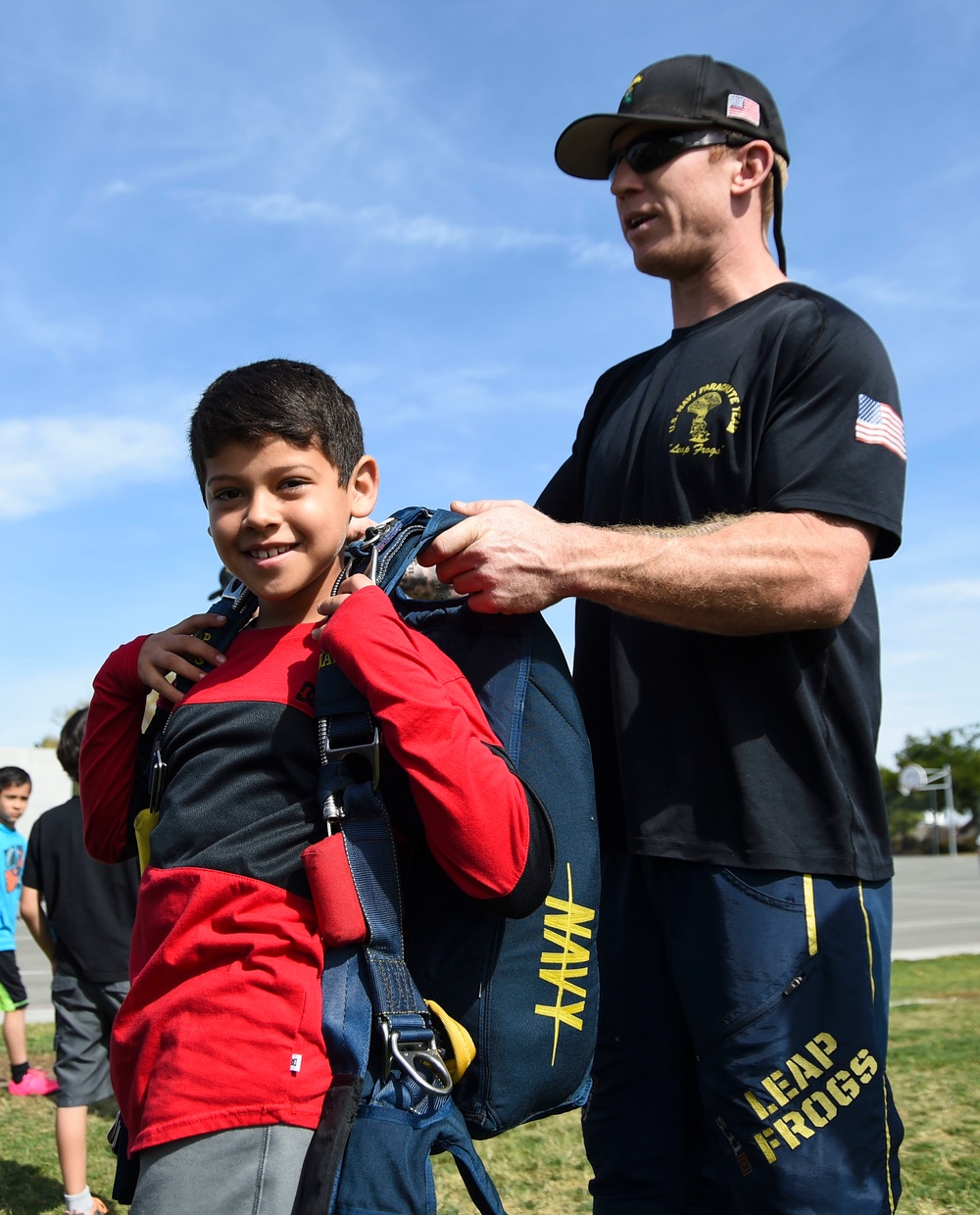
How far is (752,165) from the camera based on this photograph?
8.82 feet

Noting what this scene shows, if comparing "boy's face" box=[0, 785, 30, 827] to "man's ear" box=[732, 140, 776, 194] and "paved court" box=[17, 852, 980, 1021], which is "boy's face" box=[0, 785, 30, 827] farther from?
"man's ear" box=[732, 140, 776, 194]

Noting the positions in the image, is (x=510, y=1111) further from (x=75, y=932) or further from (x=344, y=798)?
(x=75, y=932)

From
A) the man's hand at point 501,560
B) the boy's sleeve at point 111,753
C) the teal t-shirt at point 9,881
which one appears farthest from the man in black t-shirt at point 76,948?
the man's hand at point 501,560

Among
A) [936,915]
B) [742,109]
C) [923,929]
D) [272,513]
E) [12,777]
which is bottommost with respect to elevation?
[936,915]

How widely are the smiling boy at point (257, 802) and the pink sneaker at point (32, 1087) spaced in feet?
17.6

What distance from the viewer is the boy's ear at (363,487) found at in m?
2.34

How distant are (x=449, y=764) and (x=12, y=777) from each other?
26.0 feet

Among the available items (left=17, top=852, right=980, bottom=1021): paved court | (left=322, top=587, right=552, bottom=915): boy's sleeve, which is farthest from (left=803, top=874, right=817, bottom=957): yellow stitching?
(left=17, top=852, right=980, bottom=1021): paved court

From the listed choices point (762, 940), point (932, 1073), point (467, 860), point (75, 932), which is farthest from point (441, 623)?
point (932, 1073)

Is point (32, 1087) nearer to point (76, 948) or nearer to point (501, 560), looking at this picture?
point (76, 948)

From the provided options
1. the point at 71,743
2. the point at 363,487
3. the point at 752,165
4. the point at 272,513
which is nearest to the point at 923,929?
the point at 71,743

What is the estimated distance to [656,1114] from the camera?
2420 mm

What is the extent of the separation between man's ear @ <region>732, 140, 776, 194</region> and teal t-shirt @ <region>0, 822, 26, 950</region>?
7085 mm

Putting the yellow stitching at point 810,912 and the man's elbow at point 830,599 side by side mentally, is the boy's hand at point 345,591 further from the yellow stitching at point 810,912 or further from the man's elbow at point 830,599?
the yellow stitching at point 810,912
